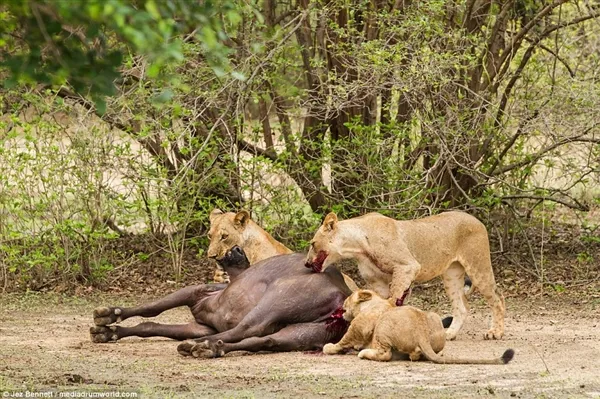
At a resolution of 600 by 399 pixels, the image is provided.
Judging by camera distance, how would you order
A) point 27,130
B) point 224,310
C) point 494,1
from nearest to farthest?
point 224,310
point 27,130
point 494,1

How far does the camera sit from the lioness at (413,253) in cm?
959

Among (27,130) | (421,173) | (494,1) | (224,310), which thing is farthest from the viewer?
(494,1)

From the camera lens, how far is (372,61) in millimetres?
12516

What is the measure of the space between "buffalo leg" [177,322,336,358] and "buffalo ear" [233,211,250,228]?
4.54ft

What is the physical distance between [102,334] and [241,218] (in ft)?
5.23

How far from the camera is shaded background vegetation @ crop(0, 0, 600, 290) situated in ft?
40.9

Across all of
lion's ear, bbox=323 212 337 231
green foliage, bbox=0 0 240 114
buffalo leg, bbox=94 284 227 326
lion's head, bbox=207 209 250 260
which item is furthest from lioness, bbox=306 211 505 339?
green foliage, bbox=0 0 240 114

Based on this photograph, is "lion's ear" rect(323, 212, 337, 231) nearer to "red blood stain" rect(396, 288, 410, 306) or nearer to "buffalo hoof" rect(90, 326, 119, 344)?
"red blood stain" rect(396, 288, 410, 306)

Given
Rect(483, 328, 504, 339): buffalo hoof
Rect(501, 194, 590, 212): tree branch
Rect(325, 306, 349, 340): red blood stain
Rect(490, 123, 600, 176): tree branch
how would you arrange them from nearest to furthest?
1. Rect(325, 306, 349, 340): red blood stain
2. Rect(483, 328, 504, 339): buffalo hoof
3. Rect(490, 123, 600, 176): tree branch
4. Rect(501, 194, 590, 212): tree branch

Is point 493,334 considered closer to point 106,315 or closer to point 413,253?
point 413,253

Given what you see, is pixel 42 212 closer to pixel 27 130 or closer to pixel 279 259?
pixel 27 130

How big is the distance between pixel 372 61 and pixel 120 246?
390cm

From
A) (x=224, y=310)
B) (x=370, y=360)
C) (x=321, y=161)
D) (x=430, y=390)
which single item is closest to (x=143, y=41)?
(x=430, y=390)

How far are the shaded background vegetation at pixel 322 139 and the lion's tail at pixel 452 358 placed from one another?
394 cm
